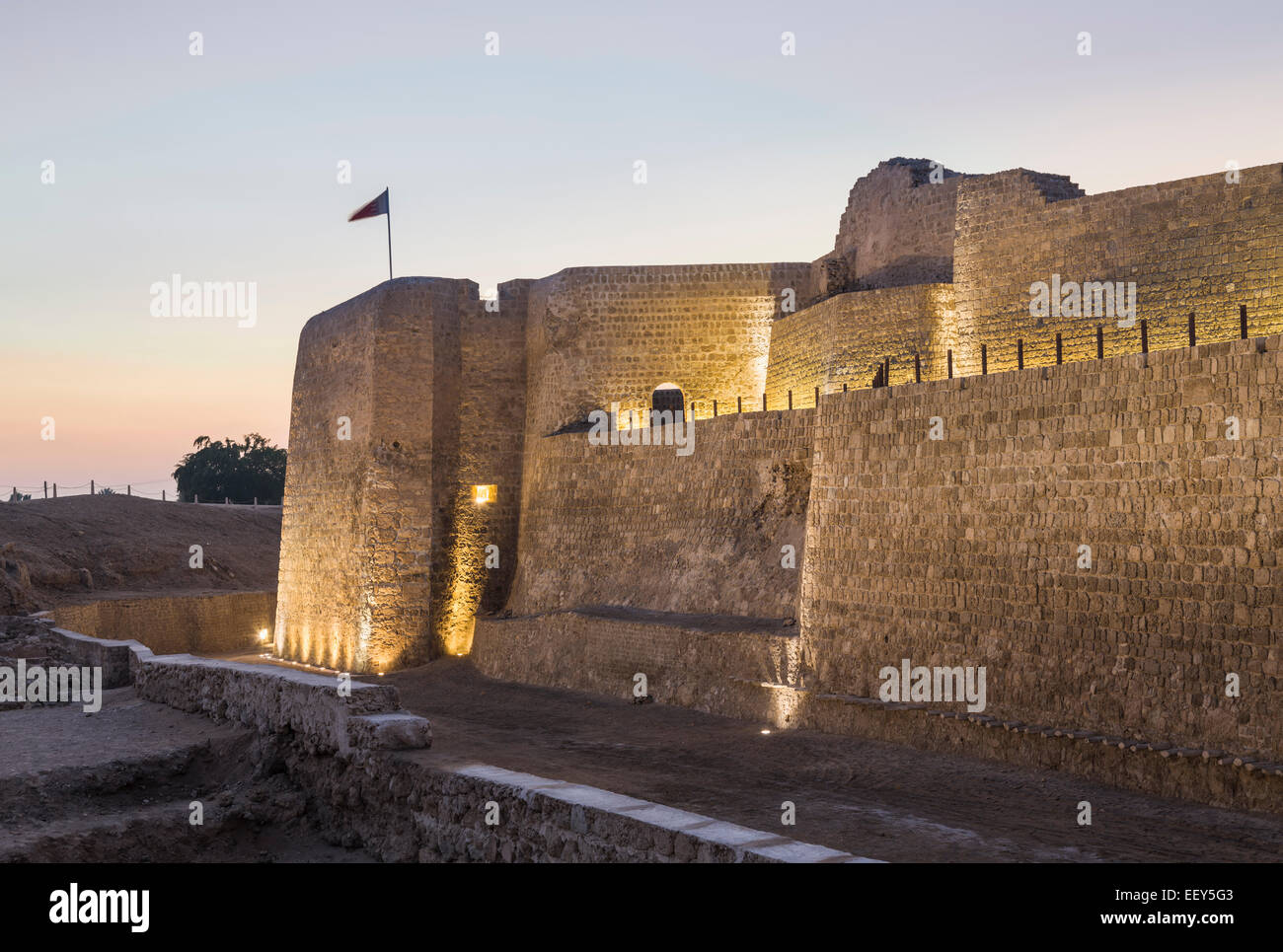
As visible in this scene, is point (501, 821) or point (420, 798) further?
point (420, 798)

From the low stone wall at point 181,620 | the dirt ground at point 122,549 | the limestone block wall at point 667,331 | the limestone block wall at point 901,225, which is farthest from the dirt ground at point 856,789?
the dirt ground at point 122,549

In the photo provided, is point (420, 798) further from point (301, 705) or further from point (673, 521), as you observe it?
point (673, 521)

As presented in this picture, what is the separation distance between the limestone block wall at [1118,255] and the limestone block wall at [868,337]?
420 mm

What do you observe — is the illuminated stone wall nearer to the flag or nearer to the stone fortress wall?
the stone fortress wall

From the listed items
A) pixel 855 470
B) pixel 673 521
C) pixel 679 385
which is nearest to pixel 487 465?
pixel 679 385

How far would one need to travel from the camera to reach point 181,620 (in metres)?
31.5

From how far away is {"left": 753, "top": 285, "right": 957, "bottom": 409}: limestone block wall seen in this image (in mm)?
20297

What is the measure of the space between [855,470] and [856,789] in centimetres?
462

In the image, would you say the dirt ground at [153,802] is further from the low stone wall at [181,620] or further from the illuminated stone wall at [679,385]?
the low stone wall at [181,620]

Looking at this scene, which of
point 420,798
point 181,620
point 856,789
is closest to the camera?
point 420,798

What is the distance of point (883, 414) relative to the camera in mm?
14820

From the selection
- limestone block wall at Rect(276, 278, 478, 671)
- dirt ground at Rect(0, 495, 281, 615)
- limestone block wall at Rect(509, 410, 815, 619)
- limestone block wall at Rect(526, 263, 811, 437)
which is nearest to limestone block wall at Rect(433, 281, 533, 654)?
limestone block wall at Rect(276, 278, 478, 671)

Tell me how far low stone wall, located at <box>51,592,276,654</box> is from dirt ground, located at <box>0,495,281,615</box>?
3.92 feet
